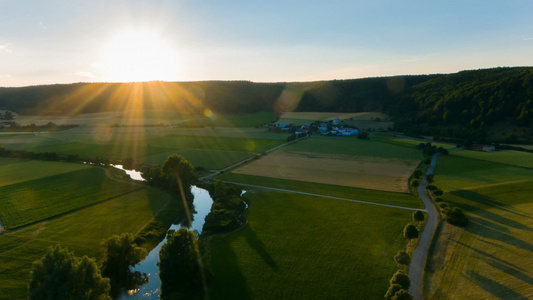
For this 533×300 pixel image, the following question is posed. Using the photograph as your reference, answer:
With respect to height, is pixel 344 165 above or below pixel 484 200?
below

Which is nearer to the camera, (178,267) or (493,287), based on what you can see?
(493,287)

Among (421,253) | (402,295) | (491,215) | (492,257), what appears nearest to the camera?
(402,295)

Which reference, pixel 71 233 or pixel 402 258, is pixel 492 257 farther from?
pixel 71 233

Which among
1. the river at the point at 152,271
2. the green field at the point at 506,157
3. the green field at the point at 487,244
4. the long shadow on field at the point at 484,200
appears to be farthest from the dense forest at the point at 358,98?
the river at the point at 152,271

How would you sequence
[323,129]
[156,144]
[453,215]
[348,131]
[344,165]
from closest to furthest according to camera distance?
[453,215] < [344,165] < [156,144] < [348,131] < [323,129]

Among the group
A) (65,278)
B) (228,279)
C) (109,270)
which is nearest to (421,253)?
(228,279)

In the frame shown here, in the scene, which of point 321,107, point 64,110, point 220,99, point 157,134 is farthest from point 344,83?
point 64,110

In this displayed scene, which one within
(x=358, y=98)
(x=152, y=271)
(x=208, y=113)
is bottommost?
(x=152, y=271)
